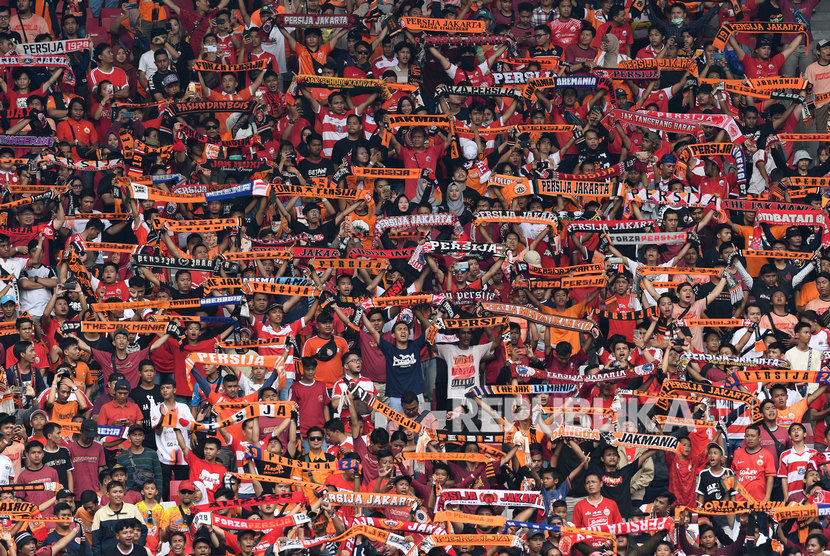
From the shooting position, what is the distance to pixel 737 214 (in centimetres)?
2147

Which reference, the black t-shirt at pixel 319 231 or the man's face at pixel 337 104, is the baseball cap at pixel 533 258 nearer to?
the black t-shirt at pixel 319 231

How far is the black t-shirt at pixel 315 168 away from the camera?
21.5 m

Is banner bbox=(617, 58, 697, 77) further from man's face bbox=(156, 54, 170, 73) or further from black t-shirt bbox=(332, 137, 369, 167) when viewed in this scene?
man's face bbox=(156, 54, 170, 73)

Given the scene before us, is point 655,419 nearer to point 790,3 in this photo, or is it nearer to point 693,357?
point 693,357

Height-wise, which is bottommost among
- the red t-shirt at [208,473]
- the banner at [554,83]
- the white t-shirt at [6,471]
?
the red t-shirt at [208,473]

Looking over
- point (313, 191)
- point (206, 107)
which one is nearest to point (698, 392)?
point (313, 191)

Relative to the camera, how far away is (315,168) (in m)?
21.6

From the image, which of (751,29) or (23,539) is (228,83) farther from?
(23,539)

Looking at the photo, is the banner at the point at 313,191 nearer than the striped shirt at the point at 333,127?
Yes

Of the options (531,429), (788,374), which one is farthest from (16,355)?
(788,374)

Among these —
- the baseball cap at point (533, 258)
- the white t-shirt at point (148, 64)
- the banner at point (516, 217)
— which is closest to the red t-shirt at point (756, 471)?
the baseball cap at point (533, 258)

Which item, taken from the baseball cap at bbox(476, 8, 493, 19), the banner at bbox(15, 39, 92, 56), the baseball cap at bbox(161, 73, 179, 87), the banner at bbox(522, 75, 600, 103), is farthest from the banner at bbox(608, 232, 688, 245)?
the banner at bbox(15, 39, 92, 56)

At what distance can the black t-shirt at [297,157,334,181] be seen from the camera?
21.5m

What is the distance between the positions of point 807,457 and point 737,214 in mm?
4556
